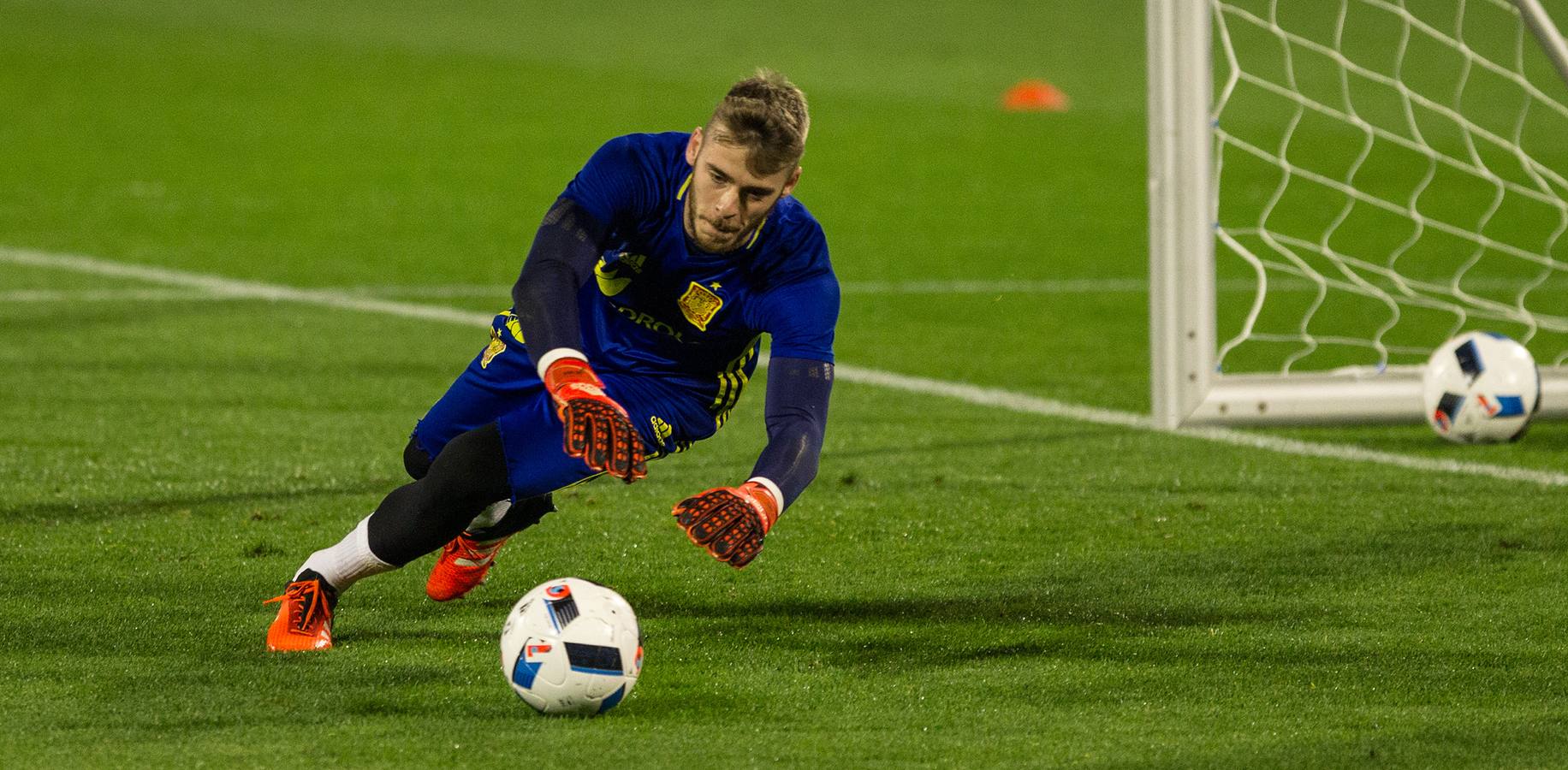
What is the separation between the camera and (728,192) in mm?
4012

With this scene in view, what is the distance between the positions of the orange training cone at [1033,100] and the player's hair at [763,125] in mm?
16861

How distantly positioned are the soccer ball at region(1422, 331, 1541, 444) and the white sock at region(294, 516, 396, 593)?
3823mm

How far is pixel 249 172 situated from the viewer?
15.4m

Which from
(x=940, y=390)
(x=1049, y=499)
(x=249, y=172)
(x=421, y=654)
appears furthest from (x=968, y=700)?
(x=249, y=172)

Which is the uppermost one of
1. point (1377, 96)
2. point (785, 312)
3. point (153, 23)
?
point (785, 312)

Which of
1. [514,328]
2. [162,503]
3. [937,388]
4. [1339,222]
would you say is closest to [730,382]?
[514,328]

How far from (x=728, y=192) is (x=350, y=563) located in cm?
124

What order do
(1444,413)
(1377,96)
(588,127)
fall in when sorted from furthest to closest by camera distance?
1. (1377,96)
2. (588,127)
3. (1444,413)

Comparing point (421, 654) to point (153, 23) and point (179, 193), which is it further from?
point (153, 23)

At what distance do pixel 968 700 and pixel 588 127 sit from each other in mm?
15078

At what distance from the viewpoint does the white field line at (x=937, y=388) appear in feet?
22.2

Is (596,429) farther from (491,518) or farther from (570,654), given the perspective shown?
(491,518)

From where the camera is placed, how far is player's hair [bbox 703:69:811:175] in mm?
3918

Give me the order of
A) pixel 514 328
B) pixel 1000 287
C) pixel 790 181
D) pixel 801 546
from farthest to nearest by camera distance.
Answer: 1. pixel 1000 287
2. pixel 801 546
3. pixel 514 328
4. pixel 790 181
